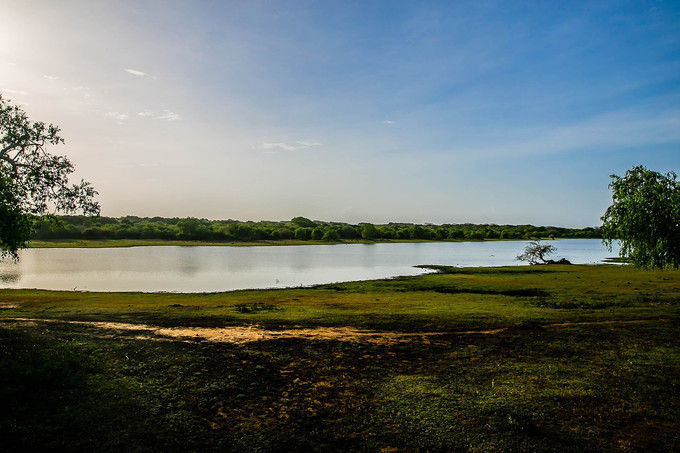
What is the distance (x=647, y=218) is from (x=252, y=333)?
30.1 m

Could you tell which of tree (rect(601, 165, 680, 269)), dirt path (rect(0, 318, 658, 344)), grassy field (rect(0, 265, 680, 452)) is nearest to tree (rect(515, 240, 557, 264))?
tree (rect(601, 165, 680, 269))

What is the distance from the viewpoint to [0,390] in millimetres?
10211

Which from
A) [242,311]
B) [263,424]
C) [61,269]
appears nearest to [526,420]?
[263,424]

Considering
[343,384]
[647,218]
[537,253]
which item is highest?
[647,218]

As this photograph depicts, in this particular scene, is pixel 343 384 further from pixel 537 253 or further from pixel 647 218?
pixel 537 253

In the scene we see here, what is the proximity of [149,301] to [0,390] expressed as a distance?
26.1 meters

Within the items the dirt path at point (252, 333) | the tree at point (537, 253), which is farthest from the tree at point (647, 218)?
the tree at point (537, 253)

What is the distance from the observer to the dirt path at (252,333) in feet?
58.0

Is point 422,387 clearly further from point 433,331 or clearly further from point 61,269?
point 61,269

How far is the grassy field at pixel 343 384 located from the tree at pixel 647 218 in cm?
875

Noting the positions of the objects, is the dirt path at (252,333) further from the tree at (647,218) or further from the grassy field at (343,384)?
the tree at (647,218)

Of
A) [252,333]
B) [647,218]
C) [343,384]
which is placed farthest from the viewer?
[647,218]

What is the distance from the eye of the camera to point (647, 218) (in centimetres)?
2969

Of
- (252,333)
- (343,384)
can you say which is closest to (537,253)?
(252,333)
